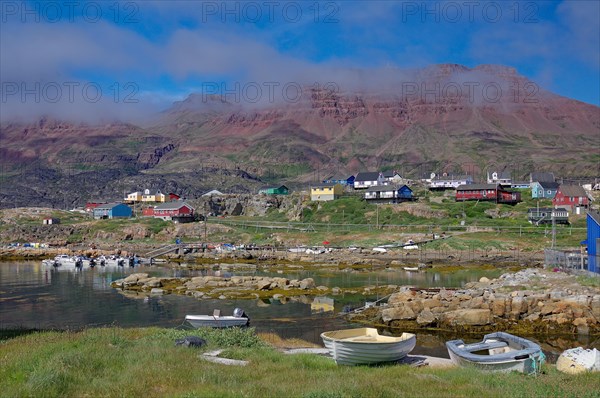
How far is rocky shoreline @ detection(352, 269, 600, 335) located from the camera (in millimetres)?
29297

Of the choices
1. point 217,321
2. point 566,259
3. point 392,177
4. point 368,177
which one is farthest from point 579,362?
point 392,177

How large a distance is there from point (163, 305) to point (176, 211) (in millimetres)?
76511

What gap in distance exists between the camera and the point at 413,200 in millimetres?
114312

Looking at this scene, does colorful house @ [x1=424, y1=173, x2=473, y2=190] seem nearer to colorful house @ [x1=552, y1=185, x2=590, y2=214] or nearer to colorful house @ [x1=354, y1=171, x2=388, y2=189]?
colorful house @ [x1=354, y1=171, x2=388, y2=189]

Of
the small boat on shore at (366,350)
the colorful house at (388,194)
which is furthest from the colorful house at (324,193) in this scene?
the small boat on shore at (366,350)

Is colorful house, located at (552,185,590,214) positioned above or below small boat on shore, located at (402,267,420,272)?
above

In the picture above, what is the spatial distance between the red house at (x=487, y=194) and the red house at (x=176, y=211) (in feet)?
182

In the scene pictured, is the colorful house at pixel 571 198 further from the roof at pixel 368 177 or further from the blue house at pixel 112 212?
the blue house at pixel 112 212

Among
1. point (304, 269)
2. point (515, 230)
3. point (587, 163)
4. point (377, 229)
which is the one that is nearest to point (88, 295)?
point (304, 269)

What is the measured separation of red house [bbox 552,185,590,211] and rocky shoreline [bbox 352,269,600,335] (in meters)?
70.9

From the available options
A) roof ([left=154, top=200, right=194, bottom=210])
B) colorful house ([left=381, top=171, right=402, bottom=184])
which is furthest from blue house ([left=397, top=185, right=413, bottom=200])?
roof ([left=154, top=200, right=194, bottom=210])

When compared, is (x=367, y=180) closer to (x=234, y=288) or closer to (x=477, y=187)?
(x=477, y=187)

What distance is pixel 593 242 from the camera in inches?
1551

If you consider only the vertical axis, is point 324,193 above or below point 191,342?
above
